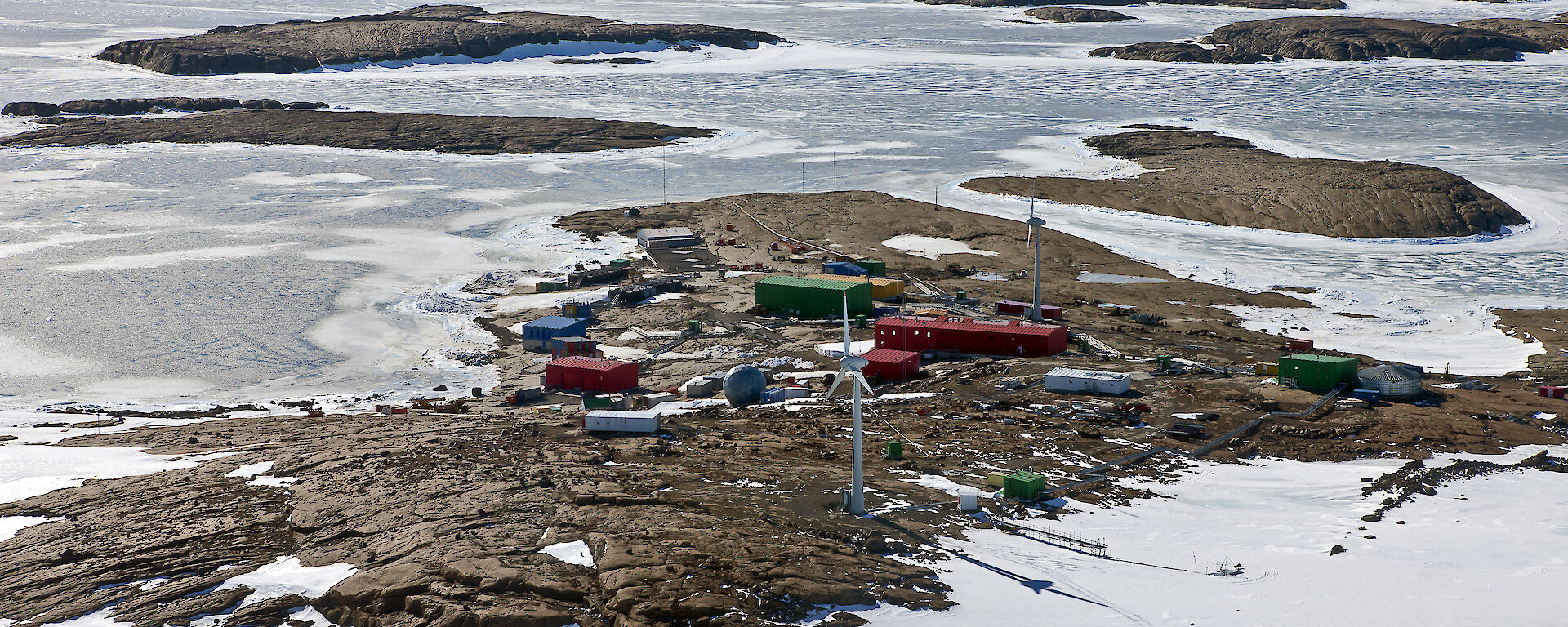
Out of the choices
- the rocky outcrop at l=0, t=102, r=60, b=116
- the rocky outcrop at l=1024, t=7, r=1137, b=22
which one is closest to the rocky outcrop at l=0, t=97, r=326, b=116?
the rocky outcrop at l=0, t=102, r=60, b=116

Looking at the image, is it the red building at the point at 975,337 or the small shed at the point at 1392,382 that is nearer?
the small shed at the point at 1392,382

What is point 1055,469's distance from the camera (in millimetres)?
25625

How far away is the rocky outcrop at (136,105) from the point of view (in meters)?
91.5

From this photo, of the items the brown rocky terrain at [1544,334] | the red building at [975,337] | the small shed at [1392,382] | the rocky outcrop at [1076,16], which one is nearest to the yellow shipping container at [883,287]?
the red building at [975,337]

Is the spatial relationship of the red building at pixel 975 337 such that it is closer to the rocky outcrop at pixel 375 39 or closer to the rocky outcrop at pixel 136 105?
the rocky outcrop at pixel 136 105

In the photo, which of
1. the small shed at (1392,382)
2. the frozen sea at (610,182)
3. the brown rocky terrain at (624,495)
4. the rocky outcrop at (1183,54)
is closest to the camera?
the brown rocky terrain at (624,495)

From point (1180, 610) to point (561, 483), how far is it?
35.8ft

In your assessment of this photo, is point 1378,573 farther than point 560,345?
No

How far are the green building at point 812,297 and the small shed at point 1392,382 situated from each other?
620 inches

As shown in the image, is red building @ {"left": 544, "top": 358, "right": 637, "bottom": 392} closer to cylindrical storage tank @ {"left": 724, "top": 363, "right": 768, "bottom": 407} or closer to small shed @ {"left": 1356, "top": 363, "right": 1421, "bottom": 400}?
cylindrical storage tank @ {"left": 724, "top": 363, "right": 768, "bottom": 407}

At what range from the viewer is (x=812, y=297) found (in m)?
→ 41.8

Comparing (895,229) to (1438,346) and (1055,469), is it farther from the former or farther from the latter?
(1055,469)

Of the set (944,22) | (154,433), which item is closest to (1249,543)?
(154,433)

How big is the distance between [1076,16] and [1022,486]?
14074 centimetres
